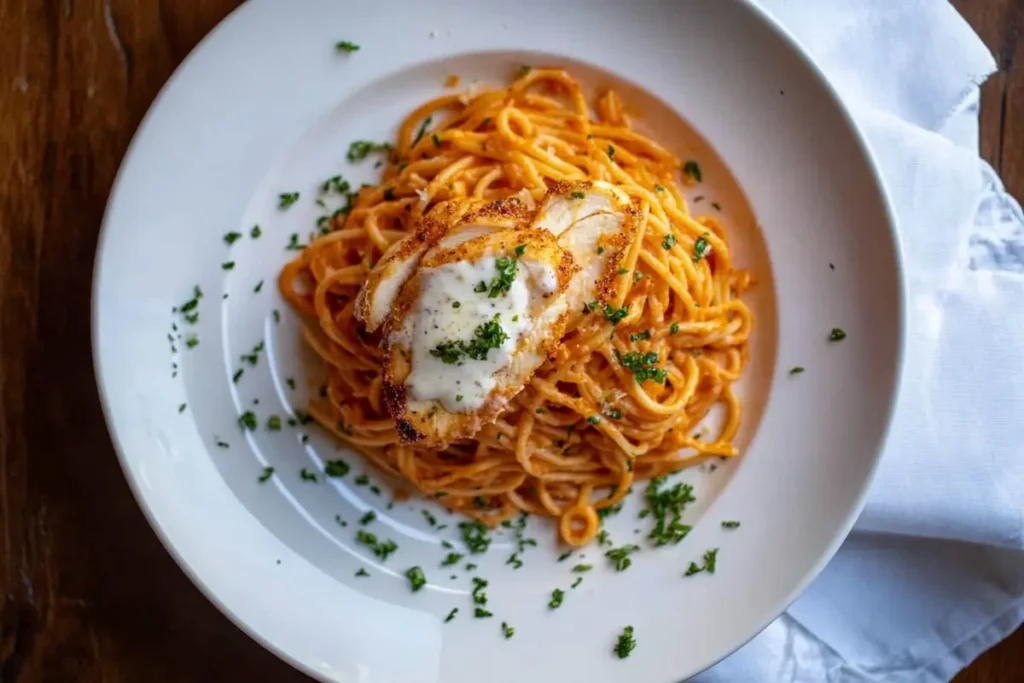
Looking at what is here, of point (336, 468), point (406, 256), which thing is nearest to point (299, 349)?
point (336, 468)

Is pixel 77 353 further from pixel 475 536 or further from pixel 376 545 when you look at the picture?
pixel 475 536

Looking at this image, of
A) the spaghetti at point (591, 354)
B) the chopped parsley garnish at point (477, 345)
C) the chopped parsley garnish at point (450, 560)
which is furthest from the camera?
the chopped parsley garnish at point (450, 560)

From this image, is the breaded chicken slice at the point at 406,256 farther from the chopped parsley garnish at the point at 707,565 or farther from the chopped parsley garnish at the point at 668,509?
the chopped parsley garnish at the point at 707,565

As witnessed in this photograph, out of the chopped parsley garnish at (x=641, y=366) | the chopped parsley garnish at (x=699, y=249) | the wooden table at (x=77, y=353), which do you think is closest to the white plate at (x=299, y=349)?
the chopped parsley garnish at (x=699, y=249)

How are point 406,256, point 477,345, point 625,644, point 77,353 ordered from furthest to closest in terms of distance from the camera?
point 77,353, point 625,644, point 406,256, point 477,345

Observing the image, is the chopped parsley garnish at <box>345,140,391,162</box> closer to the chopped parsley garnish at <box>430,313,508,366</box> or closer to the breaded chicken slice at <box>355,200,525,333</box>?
the breaded chicken slice at <box>355,200,525,333</box>
